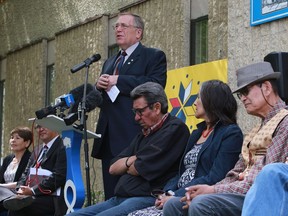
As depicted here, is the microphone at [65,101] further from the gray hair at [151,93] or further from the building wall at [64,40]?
the building wall at [64,40]

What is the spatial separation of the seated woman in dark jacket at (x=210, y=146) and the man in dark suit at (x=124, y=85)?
0.84 meters

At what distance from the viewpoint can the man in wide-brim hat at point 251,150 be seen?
4.07 meters

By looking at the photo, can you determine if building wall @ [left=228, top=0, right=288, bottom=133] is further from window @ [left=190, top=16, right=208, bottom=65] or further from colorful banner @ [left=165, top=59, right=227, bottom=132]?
window @ [left=190, top=16, right=208, bottom=65]

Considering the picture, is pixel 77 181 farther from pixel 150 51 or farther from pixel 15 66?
pixel 15 66

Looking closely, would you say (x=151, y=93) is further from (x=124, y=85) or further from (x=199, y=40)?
(x=199, y=40)

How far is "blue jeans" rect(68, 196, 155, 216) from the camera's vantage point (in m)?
4.97

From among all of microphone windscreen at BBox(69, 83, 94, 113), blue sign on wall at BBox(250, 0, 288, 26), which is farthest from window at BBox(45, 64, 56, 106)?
microphone windscreen at BBox(69, 83, 94, 113)

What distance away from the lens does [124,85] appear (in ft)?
18.5

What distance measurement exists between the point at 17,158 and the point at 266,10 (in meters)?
3.16

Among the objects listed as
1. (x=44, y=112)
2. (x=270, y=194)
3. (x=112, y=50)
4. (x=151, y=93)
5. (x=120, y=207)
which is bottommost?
(x=120, y=207)

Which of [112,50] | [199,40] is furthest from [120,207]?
[112,50]

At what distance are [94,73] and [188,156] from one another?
639 cm

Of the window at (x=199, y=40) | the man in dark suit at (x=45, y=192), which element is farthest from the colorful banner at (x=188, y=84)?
the man in dark suit at (x=45, y=192)

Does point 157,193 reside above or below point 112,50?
below
